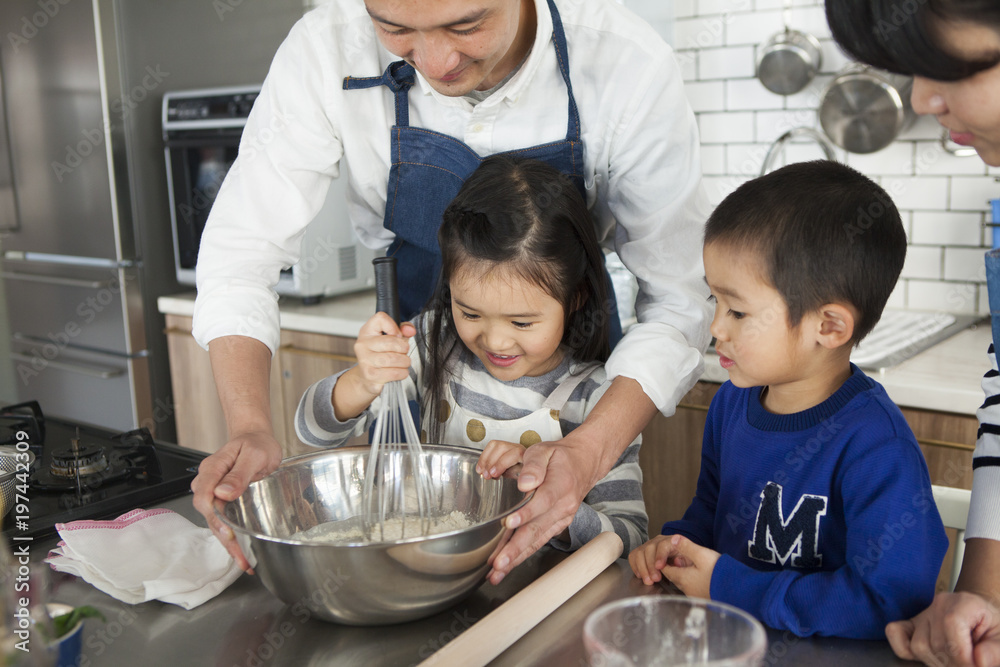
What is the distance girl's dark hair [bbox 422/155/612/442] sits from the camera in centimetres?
121

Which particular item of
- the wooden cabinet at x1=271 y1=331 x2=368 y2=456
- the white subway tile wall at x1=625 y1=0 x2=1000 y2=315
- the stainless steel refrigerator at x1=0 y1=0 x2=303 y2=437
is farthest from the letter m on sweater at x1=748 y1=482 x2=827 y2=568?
the stainless steel refrigerator at x1=0 y1=0 x2=303 y2=437

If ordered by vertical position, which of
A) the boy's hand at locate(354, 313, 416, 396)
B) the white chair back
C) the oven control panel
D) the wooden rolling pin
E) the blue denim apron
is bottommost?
the white chair back

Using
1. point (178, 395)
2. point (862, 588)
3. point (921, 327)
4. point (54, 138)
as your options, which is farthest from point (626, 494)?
point (54, 138)

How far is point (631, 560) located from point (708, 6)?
75.2 inches

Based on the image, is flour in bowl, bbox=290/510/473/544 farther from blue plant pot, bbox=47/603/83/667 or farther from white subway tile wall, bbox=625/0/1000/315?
white subway tile wall, bbox=625/0/1000/315

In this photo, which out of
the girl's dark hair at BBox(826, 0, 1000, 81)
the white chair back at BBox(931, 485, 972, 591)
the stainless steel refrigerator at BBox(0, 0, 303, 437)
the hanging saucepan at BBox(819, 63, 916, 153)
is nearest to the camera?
the girl's dark hair at BBox(826, 0, 1000, 81)

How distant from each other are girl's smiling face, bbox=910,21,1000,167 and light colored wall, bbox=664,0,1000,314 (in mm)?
1471

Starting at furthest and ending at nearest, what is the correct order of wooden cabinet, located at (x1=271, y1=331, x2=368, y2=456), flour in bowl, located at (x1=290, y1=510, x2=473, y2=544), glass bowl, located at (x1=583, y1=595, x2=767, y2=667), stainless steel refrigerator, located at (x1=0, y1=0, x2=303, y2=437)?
stainless steel refrigerator, located at (x1=0, y1=0, x2=303, y2=437) < wooden cabinet, located at (x1=271, y1=331, x2=368, y2=456) < flour in bowl, located at (x1=290, y1=510, x2=473, y2=544) < glass bowl, located at (x1=583, y1=595, x2=767, y2=667)

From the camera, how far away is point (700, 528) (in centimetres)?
113

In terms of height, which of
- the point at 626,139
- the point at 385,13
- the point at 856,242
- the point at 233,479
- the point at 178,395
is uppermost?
the point at 385,13

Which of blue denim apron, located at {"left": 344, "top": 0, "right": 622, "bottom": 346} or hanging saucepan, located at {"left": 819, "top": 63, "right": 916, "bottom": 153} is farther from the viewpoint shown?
hanging saucepan, located at {"left": 819, "top": 63, "right": 916, "bottom": 153}

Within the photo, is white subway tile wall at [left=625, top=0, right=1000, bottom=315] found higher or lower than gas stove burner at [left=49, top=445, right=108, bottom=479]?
higher

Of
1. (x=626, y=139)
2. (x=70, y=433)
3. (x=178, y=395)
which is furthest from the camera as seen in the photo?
(x=178, y=395)

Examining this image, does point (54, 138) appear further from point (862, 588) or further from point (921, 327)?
point (862, 588)
